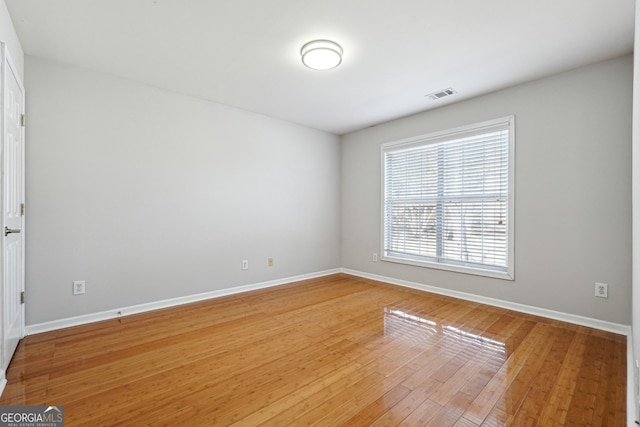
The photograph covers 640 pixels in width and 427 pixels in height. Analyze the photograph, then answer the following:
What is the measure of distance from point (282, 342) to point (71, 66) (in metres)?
3.27

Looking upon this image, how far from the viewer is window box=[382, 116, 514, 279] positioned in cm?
347

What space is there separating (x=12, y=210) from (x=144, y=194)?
114 centimetres

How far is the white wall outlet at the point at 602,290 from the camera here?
9.00ft

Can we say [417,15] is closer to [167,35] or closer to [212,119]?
[167,35]

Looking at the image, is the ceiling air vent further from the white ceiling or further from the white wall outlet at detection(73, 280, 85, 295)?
the white wall outlet at detection(73, 280, 85, 295)

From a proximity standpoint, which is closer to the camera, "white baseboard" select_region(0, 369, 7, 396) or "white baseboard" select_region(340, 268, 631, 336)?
"white baseboard" select_region(0, 369, 7, 396)

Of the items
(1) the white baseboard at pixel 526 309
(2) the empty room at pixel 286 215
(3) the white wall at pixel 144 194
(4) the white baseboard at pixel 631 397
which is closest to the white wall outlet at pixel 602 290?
(2) the empty room at pixel 286 215

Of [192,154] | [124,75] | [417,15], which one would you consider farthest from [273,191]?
[417,15]

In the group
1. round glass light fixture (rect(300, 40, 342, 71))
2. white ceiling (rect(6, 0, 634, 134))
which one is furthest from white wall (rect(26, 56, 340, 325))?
round glass light fixture (rect(300, 40, 342, 71))

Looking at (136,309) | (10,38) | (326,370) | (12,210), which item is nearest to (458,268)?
(326,370)

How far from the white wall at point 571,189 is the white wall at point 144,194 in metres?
2.69

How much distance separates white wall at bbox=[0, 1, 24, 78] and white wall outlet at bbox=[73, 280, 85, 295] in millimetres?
1885

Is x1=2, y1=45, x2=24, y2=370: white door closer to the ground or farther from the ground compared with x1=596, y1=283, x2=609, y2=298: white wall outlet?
farther from the ground

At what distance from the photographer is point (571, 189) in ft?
9.67
